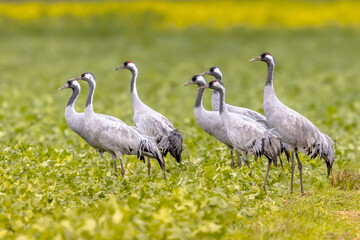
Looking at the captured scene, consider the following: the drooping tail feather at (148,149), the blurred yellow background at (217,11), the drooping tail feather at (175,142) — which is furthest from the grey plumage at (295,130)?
the blurred yellow background at (217,11)

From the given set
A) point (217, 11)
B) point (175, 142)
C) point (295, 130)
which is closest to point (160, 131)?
point (175, 142)

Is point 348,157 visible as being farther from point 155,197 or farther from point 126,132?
point 155,197

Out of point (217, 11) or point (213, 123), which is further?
point (217, 11)

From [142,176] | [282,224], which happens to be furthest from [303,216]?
[142,176]

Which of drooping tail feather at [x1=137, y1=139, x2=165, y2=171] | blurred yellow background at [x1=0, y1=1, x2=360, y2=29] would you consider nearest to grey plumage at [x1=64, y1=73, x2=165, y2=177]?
drooping tail feather at [x1=137, y1=139, x2=165, y2=171]

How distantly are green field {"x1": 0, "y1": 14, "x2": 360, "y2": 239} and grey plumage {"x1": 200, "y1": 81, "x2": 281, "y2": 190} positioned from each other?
33 centimetres

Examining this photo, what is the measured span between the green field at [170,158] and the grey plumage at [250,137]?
329mm

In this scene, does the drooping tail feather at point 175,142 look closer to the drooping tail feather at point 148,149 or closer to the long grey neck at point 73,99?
the drooping tail feather at point 148,149

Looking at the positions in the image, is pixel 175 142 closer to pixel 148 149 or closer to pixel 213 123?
pixel 148 149

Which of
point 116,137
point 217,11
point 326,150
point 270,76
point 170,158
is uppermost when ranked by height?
point 217,11

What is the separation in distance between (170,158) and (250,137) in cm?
198

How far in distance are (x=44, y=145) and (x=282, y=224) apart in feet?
17.8

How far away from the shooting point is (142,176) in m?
8.02

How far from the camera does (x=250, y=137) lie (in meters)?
7.84
